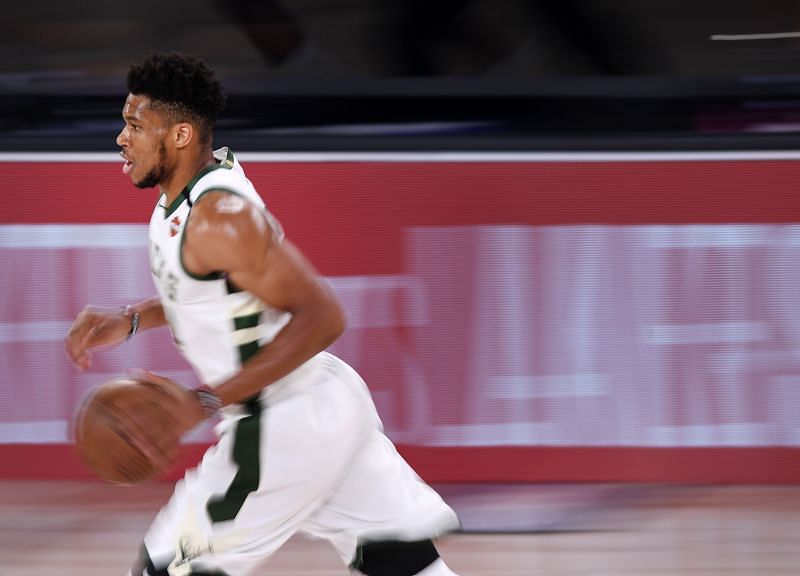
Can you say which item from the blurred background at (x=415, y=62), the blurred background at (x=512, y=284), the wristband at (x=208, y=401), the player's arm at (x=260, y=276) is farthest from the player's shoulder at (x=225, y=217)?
the blurred background at (x=415, y=62)

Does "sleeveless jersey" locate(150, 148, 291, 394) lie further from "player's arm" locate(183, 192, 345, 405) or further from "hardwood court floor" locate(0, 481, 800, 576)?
"hardwood court floor" locate(0, 481, 800, 576)

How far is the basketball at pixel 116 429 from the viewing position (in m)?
2.93

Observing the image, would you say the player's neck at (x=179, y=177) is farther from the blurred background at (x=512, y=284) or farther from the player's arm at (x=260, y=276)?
the blurred background at (x=512, y=284)

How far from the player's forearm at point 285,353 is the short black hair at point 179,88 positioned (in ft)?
1.59

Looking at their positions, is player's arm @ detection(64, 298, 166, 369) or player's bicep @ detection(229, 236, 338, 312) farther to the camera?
player's arm @ detection(64, 298, 166, 369)

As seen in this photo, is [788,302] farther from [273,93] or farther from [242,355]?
[242,355]

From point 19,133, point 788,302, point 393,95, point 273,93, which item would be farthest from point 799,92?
point 19,133

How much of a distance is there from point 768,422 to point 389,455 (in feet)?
9.54


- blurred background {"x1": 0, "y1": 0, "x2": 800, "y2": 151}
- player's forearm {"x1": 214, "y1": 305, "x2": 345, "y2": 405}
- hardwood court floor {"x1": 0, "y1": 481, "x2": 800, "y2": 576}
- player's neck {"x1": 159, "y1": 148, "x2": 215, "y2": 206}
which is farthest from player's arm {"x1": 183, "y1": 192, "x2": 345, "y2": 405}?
blurred background {"x1": 0, "y1": 0, "x2": 800, "y2": 151}

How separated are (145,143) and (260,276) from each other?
41 cm

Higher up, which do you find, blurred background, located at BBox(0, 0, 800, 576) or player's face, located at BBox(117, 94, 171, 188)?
player's face, located at BBox(117, 94, 171, 188)

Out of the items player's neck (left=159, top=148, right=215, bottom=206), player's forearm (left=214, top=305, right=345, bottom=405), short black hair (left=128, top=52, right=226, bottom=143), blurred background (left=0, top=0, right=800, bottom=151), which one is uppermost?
blurred background (left=0, top=0, right=800, bottom=151)

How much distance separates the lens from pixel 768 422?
5.64 meters

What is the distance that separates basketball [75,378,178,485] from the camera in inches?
115
